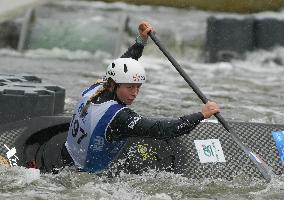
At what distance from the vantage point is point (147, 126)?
5605 millimetres

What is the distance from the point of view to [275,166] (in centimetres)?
648

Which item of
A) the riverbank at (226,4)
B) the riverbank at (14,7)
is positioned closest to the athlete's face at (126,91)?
the riverbank at (226,4)

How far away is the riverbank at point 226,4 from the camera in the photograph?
17719 millimetres

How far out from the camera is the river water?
19.5 ft

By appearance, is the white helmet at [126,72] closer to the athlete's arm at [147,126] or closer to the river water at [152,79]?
the athlete's arm at [147,126]

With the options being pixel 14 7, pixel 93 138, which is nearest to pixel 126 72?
pixel 93 138

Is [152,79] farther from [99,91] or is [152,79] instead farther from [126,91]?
[126,91]

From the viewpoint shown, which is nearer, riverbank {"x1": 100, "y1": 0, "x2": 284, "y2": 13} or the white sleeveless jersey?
the white sleeveless jersey

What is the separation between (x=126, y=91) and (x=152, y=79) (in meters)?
8.45

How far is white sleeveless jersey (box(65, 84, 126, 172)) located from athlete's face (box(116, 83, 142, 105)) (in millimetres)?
57

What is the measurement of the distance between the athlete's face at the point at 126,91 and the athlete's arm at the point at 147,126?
0.10 m

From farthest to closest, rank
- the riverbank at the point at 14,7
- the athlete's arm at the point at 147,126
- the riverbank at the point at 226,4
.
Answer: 1. the riverbank at the point at 14,7
2. the riverbank at the point at 226,4
3. the athlete's arm at the point at 147,126

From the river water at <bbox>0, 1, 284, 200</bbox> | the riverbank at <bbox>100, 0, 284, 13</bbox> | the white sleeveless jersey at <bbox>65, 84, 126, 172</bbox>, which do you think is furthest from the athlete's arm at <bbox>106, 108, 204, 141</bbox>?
the riverbank at <bbox>100, 0, 284, 13</bbox>

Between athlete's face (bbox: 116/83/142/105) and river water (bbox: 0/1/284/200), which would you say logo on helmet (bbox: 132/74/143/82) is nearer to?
athlete's face (bbox: 116/83/142/105)
